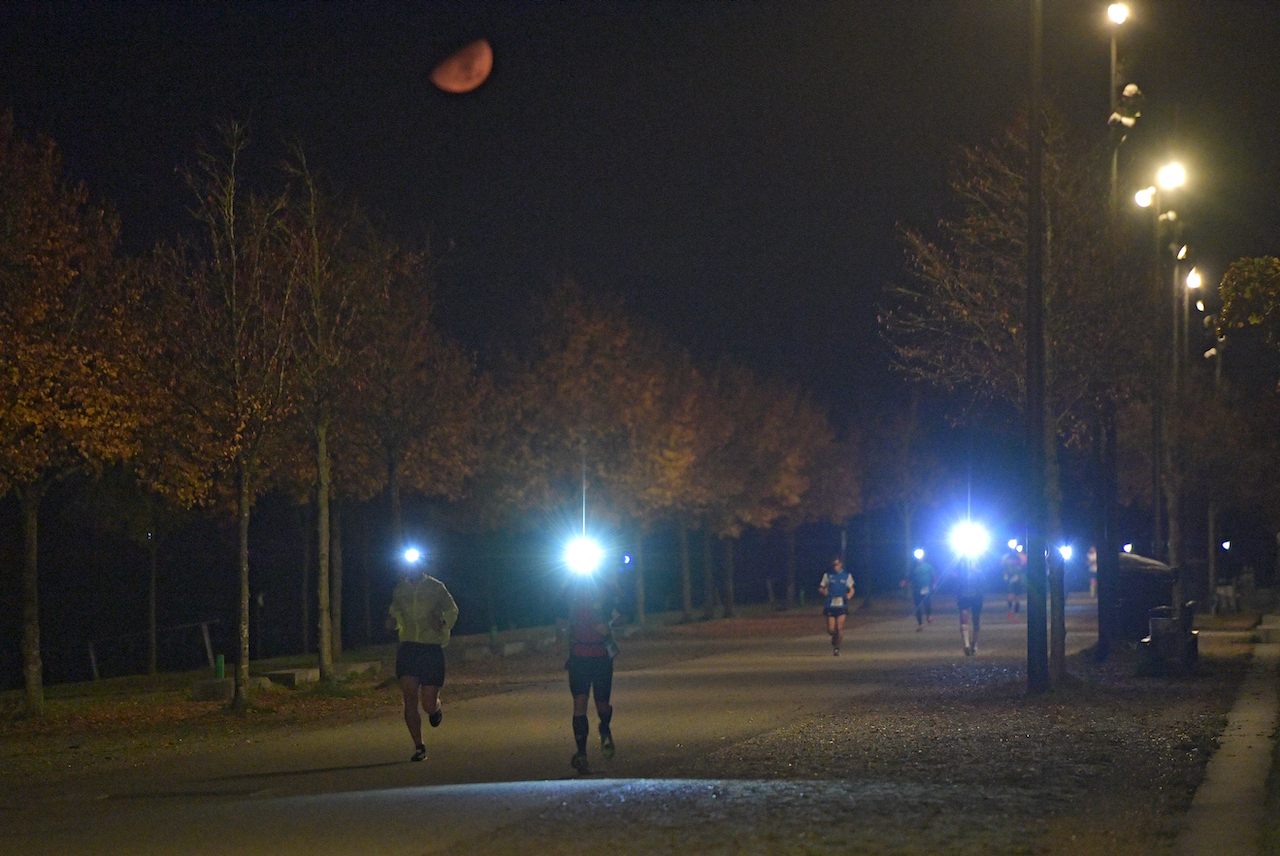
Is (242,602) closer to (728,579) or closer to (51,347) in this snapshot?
(51,347)

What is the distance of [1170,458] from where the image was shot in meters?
38.9

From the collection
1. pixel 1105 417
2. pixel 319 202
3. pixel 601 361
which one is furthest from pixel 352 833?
pixel 601 361

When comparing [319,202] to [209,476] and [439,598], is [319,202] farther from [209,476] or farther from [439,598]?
[439,598]

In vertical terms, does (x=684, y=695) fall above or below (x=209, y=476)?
below

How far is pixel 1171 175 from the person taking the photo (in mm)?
31312

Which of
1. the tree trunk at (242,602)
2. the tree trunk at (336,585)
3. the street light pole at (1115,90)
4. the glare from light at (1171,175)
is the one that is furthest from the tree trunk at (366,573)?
the street light pole at (1115,90)

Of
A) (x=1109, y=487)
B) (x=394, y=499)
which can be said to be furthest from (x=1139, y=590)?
(x=394, y=499)

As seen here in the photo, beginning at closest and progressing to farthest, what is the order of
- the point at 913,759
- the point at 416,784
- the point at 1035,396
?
the point at 416,784, the point at 913,759, the point at 1035,396

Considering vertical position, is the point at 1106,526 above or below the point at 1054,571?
above

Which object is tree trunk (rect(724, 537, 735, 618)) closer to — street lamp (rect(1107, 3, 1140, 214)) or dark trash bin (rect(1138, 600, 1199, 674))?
street lamp (rect(1107, 3, 1140, 214))

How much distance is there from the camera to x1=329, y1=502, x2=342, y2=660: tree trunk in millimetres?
29766

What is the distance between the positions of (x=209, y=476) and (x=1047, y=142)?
1348 cm

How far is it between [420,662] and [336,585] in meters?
17.7

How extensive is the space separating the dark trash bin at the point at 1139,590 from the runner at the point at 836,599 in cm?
514
